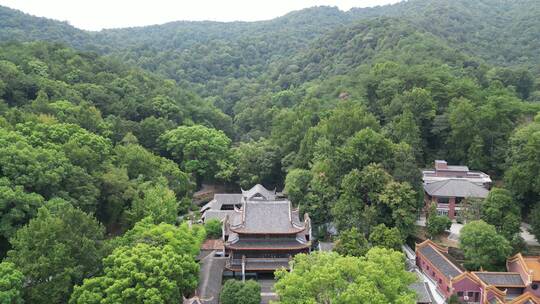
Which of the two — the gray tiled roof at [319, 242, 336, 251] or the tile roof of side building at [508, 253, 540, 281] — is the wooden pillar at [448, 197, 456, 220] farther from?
the gray tiled roof at [319, 242, 336, 251]

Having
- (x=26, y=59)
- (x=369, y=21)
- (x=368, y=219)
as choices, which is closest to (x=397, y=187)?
(x=368, y=219)

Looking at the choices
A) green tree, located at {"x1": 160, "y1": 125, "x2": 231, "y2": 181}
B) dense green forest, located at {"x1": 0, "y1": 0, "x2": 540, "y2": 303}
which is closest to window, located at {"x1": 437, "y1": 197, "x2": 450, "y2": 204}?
dense green forest, located at {"x1": 0, "y1": 0, "x2": 540, "y2": 303}

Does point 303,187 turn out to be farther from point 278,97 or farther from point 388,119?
point 278,97

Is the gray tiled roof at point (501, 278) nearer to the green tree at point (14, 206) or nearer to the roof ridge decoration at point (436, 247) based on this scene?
the roof ridge decoration at point (436, 247)

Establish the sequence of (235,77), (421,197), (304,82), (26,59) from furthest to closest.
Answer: (235,77) → (304,82) → (26,59) → (421,197)

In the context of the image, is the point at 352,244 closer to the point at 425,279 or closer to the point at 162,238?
the point at 425,279
